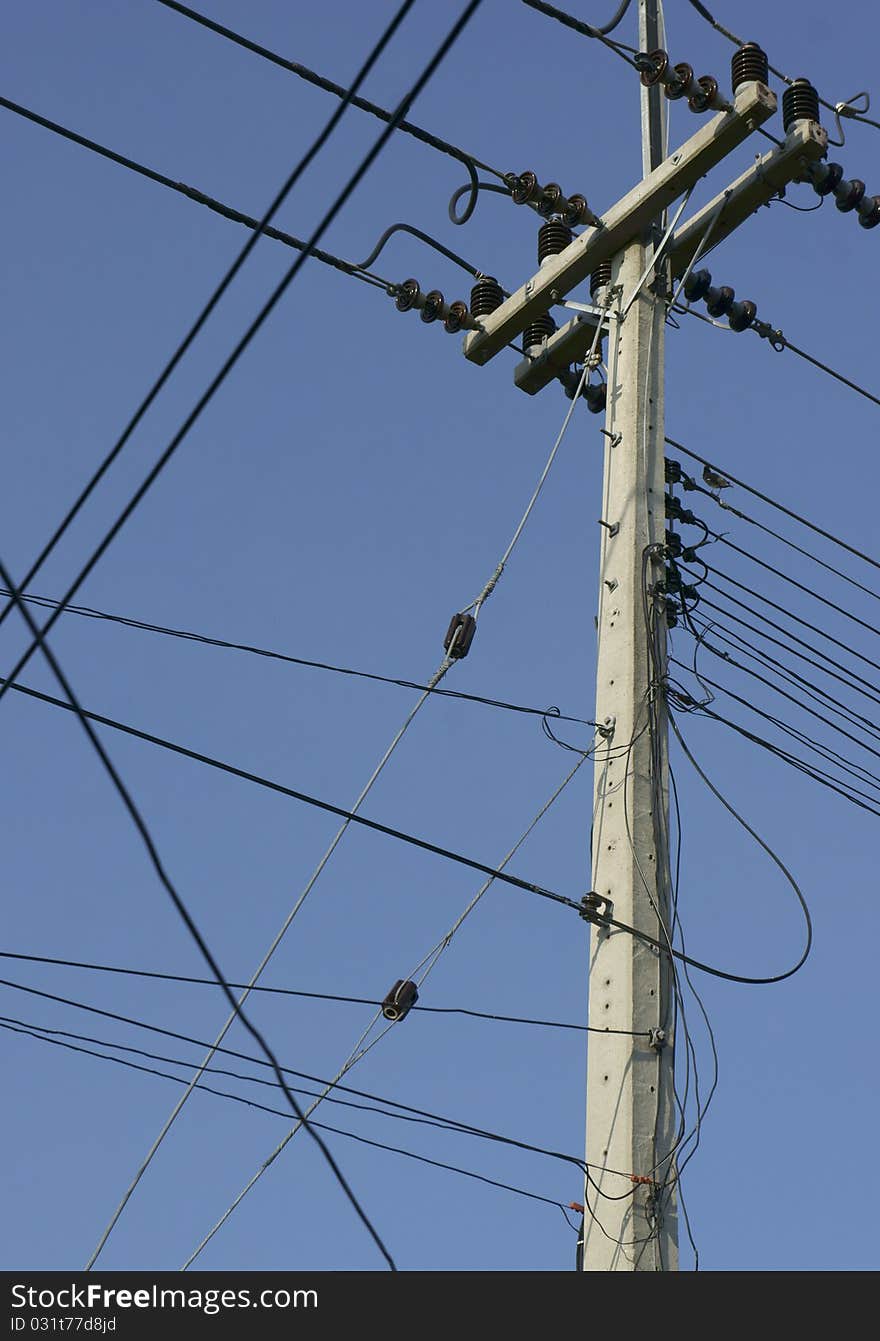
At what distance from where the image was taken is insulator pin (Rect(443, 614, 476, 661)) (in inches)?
418

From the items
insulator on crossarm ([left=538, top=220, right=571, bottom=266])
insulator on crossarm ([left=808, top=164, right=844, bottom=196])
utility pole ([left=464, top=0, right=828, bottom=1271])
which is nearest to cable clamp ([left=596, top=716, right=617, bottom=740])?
utility pole ([left=464, top=0, right=828, bottom=1271])

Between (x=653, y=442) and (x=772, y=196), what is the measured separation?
173 cm

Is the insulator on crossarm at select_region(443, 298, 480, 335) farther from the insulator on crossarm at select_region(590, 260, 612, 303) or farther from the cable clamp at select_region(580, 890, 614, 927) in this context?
the cable clamp at select_region(580, 890, 614, 927)

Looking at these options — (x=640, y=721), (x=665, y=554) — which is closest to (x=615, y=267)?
(x=665, y=554)

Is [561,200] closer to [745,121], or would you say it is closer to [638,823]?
[745,121]

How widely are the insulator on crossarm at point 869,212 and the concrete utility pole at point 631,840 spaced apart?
1614 mm

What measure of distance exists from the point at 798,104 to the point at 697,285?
1.08 m

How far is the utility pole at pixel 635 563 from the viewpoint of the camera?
8.40 meters

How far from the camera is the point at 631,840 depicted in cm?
897

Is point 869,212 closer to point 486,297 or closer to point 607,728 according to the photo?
point 486,297

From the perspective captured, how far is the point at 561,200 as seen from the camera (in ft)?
35.4

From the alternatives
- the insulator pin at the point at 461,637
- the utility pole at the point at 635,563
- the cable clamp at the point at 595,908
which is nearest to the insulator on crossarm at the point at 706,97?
the utility pole at the point at 635,563

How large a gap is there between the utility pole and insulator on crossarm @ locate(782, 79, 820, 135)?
0.01 metres

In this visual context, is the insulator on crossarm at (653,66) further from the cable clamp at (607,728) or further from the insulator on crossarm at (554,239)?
the cable clamp at (607,728)
